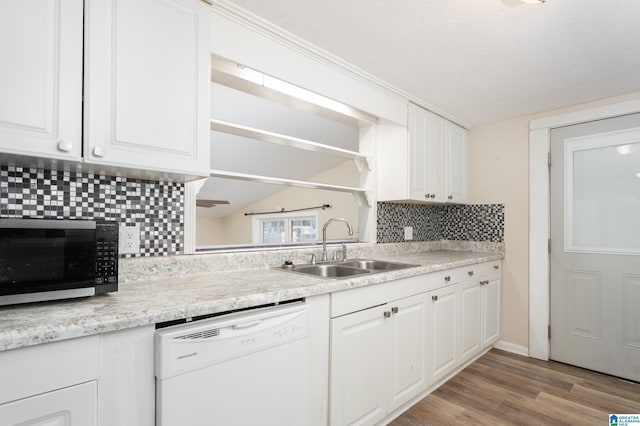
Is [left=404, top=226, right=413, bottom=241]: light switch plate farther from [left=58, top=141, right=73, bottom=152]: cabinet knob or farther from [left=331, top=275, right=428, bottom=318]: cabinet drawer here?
[left=58, top=141, right=73, bottom=152]: cabinet knob

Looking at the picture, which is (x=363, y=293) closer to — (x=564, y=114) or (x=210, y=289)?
(x=210, y=289)

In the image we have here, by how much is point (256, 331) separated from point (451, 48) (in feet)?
6.09

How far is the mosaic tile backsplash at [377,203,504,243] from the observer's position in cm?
289

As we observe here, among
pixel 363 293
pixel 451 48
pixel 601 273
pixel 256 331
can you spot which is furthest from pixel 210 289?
pixel 601 273

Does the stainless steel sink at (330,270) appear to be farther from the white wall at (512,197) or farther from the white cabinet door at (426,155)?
A: the white wall at (512,197)

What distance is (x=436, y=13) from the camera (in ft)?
5.30

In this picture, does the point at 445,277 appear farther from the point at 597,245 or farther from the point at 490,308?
the point at 597,245

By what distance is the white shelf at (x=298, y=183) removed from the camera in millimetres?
1804

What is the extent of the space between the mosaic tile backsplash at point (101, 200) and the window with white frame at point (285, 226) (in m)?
2.22

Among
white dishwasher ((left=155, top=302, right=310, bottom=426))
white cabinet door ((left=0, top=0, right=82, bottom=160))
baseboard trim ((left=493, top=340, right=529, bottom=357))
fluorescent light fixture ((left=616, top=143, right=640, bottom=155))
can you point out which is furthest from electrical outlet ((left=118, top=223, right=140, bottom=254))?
fluorescent light fixture ((left=616, top=143, right=640, bottom=155))

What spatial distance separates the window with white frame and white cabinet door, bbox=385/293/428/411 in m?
2.04

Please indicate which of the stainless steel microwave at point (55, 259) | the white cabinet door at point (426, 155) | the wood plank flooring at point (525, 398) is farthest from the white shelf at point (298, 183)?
the wood plank flooring at point (525, 398)

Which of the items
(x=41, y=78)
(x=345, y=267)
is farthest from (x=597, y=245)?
(x=41, y=78)

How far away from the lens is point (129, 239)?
1486mm
